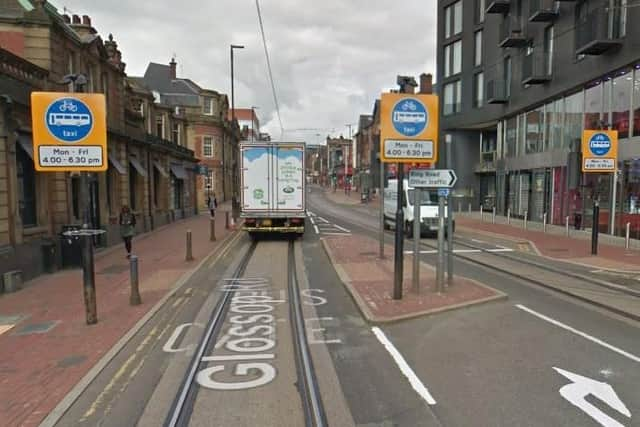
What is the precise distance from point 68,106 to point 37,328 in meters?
3.53

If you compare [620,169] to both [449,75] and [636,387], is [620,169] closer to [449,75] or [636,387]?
[636,387]

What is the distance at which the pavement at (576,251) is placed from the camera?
1214 centimetres

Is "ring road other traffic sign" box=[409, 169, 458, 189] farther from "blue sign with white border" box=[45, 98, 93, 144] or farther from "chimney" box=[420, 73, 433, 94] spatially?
"chimney" box=[420, 73, 433, 94]

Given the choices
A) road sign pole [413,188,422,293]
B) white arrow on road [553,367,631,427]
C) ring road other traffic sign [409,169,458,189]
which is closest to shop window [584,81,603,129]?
ring road other traffic sign [409,169,458,189]

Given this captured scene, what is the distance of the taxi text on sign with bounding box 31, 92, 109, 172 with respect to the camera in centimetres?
652

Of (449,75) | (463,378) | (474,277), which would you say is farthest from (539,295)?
(449,75)

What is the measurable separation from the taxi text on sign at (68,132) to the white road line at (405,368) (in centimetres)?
492

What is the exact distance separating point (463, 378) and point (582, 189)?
719 inches

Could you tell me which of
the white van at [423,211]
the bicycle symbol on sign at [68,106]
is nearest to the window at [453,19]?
the white van at [423,211]

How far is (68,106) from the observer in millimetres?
6617

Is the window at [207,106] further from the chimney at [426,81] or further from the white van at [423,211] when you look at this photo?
the white van at [423,211]

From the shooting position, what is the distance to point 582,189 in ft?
64.3

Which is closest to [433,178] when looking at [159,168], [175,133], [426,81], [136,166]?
[136,166]

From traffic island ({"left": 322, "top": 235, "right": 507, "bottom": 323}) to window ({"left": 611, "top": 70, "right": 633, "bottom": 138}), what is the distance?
11.1 m
